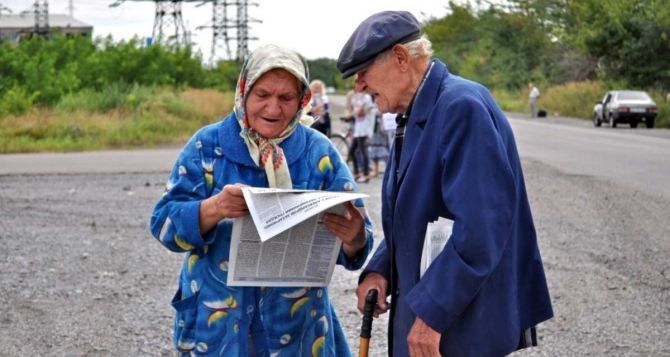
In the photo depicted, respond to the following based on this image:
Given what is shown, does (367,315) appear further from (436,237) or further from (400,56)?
(400,56)

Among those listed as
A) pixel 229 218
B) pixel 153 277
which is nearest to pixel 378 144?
pixel 153 277

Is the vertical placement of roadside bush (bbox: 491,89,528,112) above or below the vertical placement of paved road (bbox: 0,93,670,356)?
below

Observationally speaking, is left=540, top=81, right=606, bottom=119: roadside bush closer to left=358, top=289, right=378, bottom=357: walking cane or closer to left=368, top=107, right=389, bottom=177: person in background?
left=368, top=107, right=389, bottom=177: person in background

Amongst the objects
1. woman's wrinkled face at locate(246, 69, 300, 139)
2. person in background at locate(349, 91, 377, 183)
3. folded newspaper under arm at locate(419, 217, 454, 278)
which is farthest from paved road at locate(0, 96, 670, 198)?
folded newspaper under arm at locate(419, 217, 454, 278)

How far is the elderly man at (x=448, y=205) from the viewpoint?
2.92 metres

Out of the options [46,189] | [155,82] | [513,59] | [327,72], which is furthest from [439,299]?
[327,72]

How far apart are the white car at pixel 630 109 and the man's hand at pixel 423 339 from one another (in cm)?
4167

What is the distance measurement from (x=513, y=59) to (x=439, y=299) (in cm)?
8374

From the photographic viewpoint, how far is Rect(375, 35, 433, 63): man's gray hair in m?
3.16

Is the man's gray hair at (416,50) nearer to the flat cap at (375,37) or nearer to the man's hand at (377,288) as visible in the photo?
the flat cap at (375,37)

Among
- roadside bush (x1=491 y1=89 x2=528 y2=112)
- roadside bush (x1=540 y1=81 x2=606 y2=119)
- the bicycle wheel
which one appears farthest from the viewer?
roadside bush (x1=491 y1=89 x2=528 y2=112)

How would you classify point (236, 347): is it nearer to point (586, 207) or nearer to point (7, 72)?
point (586, 207)

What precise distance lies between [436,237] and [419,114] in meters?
0.34

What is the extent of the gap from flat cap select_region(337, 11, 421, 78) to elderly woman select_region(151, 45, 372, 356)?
15.2 inches
